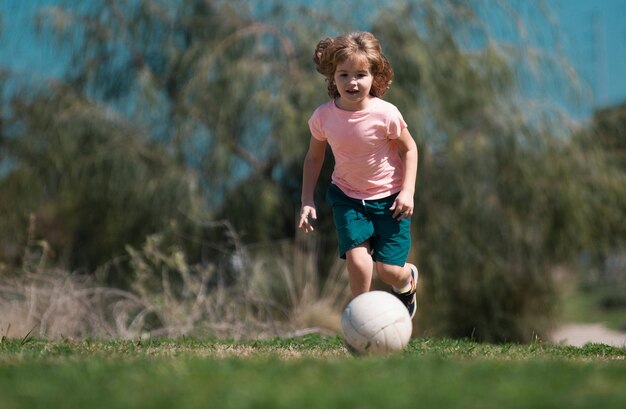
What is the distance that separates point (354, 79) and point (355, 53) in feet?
0.55

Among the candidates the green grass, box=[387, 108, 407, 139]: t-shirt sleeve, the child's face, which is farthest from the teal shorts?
the green grass

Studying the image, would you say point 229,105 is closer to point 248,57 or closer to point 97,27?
point 248,57

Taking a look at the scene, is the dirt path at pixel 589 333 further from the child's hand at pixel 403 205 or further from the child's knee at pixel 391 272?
the child's hand at pixel 403 205

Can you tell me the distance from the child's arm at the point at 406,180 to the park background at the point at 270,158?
4.76 meters

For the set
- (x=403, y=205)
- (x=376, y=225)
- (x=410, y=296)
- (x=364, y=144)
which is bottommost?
(x=410, y=296)

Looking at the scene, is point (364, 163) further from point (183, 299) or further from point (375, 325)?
point (183, 299)

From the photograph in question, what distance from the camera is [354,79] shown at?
5723 mm

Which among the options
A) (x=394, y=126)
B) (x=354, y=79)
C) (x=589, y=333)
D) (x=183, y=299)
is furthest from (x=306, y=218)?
(x=589, y=333)

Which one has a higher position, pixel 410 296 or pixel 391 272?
pixel 391 272

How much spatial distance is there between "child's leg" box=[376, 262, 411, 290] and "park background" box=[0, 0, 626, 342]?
14.4 feet

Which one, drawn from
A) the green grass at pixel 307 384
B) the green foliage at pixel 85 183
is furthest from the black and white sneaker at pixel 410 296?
the green foliage at pixel 85 183

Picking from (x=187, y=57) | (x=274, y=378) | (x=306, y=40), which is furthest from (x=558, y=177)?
(x=274, y=378)

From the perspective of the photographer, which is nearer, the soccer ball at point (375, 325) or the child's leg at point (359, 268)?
the soccer ball at point (375, 325)

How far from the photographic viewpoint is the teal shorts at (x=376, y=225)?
5.84m
